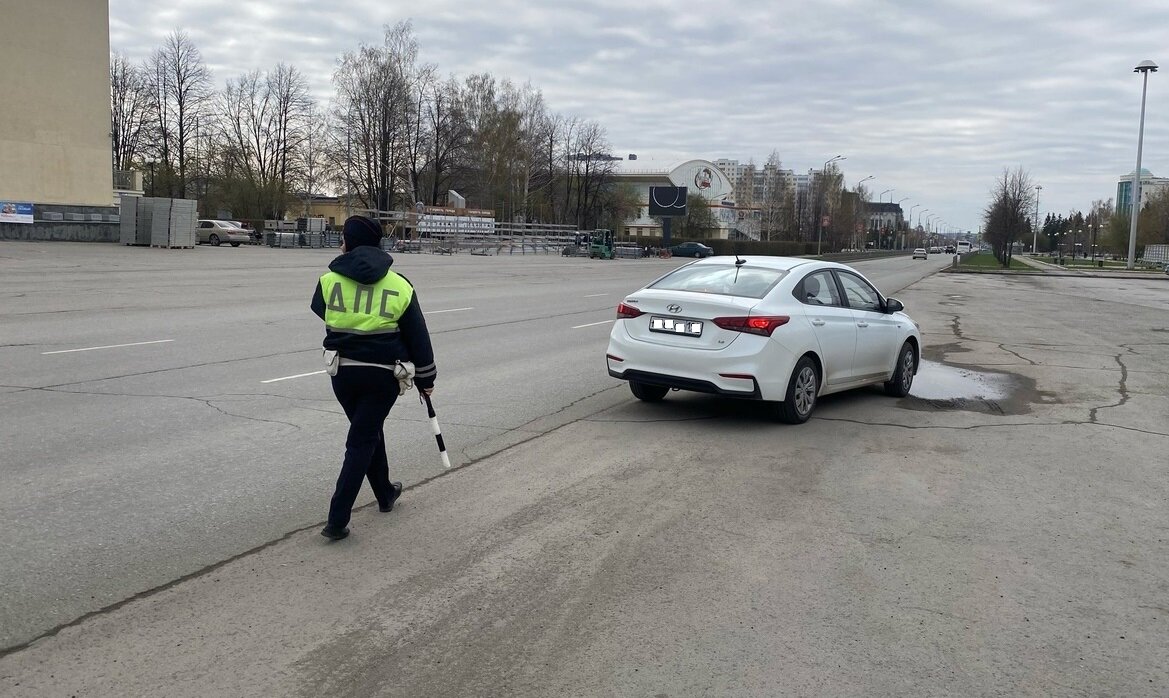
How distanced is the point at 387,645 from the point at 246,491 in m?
2.48

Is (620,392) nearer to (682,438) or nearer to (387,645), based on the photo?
(682,438)

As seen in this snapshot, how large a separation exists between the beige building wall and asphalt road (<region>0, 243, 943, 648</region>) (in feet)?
93.0

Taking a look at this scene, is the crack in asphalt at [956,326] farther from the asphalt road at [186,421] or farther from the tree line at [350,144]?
the tree line at [350,144]

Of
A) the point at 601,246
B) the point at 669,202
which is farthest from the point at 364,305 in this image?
the point at 669,202

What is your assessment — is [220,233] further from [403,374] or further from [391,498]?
Result: [403,374]

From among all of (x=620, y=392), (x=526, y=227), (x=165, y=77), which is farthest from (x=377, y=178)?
(x=620, y=392)

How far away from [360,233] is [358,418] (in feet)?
3.43

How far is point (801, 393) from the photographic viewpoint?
28.0ft

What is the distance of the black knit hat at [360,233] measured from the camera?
17.1ft

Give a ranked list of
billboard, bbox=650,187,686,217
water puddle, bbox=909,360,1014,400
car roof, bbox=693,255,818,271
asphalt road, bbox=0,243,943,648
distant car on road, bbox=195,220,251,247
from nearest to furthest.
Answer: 1. asphalt road, bbox=0,243,943,648
2. car roof, bbox=693,255,818,271
3. water puddle, bbox=909,360,1014,400
4. distant car on road, bbox=195,220,251,247
5. billboard, bbox=650,187,686,217

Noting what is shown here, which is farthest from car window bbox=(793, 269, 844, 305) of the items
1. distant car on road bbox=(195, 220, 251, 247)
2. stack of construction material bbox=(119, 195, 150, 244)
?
distant car on road bbox=(195, 220, 251, 247)

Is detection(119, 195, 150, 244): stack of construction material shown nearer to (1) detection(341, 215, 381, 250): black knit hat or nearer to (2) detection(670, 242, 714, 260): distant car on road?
(1) detection(341, 215, 381, 250): black knit hat

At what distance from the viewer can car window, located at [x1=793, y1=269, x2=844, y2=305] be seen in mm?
8805

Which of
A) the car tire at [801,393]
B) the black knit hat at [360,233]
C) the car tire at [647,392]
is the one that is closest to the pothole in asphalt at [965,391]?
the car tire at [801,393]
